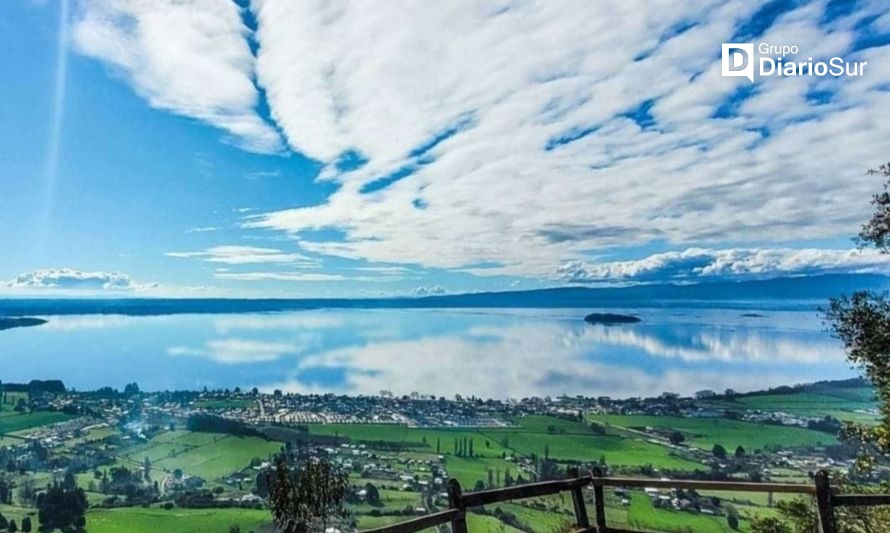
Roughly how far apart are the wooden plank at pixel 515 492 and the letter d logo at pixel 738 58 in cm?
1070

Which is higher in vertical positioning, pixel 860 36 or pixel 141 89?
pixel 141 89

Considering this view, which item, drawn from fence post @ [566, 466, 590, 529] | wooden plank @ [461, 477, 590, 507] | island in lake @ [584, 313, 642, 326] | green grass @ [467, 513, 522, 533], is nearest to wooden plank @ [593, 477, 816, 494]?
fence post @ [566, 466, 590, 529]

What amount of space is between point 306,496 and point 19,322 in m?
25.9

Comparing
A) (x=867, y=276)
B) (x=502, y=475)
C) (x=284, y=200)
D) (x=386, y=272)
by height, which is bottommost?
(x=502, y=475)

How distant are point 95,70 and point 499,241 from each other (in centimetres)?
2386

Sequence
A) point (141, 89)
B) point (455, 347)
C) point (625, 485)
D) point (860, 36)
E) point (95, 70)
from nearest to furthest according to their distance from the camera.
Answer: point (625, 485), point (860, 36), point (95, 70), point (141, 89), point (455, 347)

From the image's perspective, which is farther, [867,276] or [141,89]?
[141,89]

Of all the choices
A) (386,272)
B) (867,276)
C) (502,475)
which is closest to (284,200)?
(386,272)

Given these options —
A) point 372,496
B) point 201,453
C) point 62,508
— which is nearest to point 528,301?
point 201,453

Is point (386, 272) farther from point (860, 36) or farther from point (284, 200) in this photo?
point (860, 36)

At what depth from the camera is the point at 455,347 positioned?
3859 cm

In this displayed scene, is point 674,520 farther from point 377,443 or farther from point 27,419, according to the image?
point 27,419

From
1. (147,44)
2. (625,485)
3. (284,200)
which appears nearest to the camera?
(625,485)

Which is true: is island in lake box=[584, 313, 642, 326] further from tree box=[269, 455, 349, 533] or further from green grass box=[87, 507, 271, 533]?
tree box=[269, 455, 349, 533]
